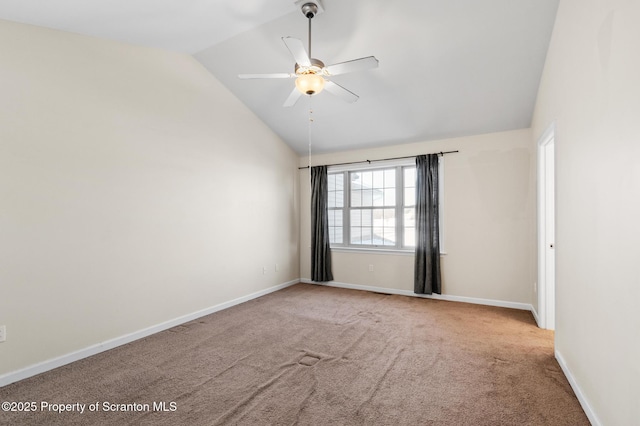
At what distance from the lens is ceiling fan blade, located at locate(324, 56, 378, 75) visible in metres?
2.26

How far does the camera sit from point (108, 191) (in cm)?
292

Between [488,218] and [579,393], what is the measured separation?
2512 mm

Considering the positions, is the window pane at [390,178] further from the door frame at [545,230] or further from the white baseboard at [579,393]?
the white baseboard at [579,393]

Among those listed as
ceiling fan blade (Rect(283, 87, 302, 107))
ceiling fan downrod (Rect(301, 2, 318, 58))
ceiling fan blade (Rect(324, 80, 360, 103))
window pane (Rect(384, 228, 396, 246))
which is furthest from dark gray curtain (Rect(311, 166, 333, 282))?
ceiling fan downrod (Rect(301, 2, 318, 58))

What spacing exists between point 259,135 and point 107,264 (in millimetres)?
2753

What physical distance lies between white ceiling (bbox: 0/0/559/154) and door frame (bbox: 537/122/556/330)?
847 millimetres

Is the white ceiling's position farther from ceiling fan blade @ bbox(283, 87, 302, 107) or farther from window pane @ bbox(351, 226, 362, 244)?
window pane @ bbox(351, 226, 362, 244)

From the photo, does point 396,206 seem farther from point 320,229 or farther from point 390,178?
point 320,229

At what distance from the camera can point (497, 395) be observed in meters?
2.12

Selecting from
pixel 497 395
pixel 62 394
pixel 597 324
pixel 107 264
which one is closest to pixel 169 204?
pixel 107 264

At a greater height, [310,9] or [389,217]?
[310,9]

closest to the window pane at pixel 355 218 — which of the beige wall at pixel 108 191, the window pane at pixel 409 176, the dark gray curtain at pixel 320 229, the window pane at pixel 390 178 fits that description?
the dark gray curtain at pixel 320 229

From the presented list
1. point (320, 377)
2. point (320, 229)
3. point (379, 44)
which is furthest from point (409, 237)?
point (320, 377)

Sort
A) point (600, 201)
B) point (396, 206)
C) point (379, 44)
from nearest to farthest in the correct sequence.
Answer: point (600, 201)
point (379, 44)
point (396, 206)
